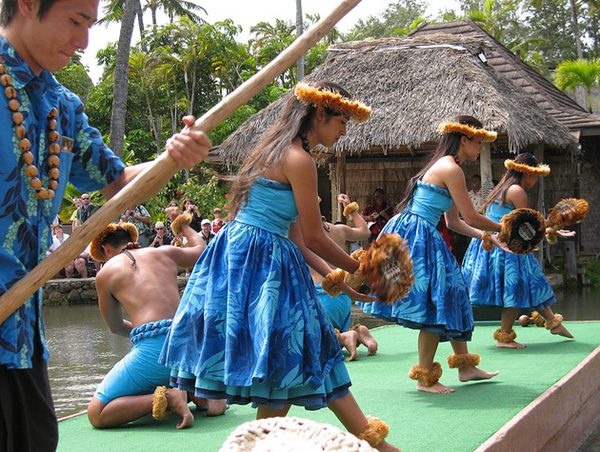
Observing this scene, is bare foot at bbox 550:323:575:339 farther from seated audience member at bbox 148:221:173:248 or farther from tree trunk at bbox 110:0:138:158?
tree trunk at bbox 110:0:138:158

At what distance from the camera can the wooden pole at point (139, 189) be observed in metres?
1.89

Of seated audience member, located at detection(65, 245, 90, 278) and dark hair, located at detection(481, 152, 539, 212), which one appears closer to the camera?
dark hair, located at detection(481, 152, 539, 212)

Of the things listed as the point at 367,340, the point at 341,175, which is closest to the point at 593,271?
the point at 341,175

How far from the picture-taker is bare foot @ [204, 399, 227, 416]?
177 inches

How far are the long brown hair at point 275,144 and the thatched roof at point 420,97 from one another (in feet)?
30.1

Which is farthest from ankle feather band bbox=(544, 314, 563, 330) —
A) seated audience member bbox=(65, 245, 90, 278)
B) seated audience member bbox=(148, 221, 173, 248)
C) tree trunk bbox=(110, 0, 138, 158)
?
seated audience member bbox=(65, 245, 90, 278)

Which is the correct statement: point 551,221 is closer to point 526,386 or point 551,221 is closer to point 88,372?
point 526,386

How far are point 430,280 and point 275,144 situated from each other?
186 cm

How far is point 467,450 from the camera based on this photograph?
3.58 m

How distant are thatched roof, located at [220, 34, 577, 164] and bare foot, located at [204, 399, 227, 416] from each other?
28.6 ft

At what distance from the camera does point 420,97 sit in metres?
13.7

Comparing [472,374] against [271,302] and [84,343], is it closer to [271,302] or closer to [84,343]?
[271,302]

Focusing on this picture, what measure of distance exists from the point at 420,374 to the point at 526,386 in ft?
2.23

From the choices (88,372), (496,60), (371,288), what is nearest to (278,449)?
(371,288)
